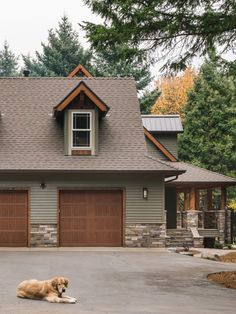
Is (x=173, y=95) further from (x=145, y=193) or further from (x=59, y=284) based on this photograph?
(x=59, y=284)

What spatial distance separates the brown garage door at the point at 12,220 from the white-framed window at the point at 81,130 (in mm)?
3070

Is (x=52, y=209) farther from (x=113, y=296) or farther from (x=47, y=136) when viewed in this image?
(x=113, y=296)

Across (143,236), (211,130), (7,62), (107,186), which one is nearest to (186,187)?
(143,236)

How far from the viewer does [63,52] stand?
178 feet

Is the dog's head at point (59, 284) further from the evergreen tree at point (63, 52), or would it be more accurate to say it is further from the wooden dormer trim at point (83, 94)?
the evergreen tree at point (63, 52)

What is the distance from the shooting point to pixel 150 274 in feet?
53.5

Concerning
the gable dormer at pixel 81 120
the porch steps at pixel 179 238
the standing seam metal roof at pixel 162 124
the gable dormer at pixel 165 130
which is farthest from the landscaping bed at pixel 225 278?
the standing seam metal roof at pixel 162 124

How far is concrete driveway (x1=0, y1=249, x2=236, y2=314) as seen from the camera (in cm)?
1105

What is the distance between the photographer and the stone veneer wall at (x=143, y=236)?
2497 cm

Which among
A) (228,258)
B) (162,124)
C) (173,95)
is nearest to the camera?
(228,258)

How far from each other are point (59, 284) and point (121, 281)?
3.70 meters

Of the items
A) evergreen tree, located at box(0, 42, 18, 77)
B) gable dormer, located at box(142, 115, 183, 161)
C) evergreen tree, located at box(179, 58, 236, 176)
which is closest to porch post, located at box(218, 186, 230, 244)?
gable dormer, located at box(142, 115, 183, 161)

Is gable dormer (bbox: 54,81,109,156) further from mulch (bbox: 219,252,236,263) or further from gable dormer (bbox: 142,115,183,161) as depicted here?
mulch (bbox: 219,252,236,263)

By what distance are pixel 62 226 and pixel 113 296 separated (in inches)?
500
